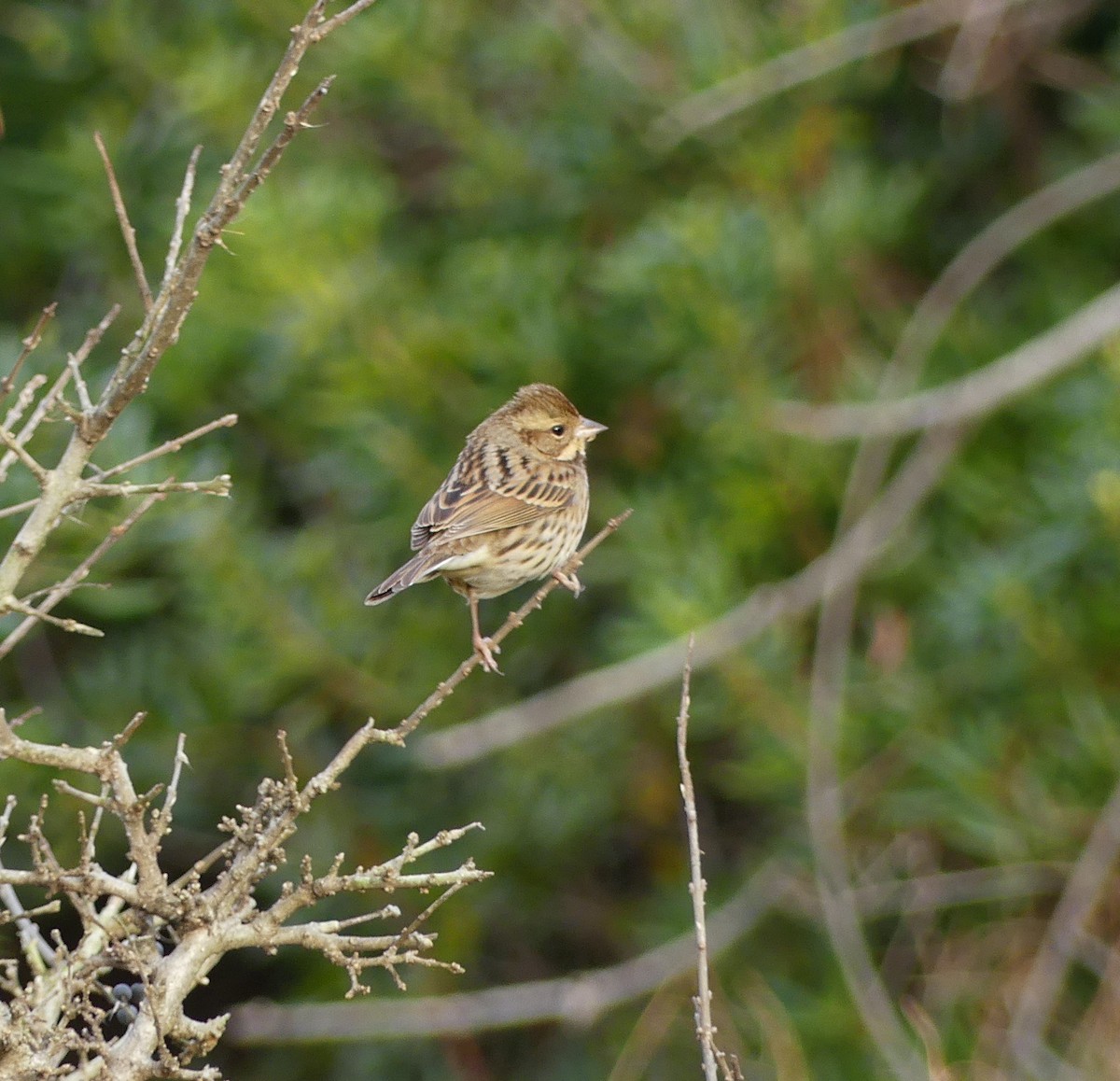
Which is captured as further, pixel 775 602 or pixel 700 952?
pixel 775 602

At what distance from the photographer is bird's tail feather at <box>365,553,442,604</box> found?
3.99m

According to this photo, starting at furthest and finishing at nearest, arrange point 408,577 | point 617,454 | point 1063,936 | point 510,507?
point 617,454 → point 1063,936 → point 510,507 → point 408,577

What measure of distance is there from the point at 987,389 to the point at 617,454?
153cm

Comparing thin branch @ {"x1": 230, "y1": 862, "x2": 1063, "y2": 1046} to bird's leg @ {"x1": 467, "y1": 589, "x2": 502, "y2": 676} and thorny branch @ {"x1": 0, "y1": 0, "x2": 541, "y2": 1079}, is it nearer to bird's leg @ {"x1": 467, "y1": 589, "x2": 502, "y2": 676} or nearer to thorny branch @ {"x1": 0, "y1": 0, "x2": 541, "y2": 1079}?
bird's leg @ {"x1": 467, "y1": 589, "x2": 502, "y2": 676}

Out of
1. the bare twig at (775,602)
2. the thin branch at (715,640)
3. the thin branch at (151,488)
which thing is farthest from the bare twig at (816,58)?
the thin branch at (151,488)

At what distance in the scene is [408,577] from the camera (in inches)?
164

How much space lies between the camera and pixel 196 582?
5.65 meters

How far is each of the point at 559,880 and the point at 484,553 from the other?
9.36ft

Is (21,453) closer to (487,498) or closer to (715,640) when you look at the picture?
(487,498)

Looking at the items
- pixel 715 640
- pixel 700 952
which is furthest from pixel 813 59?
pixel 700 952

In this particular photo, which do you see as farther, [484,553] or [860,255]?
[860,255]

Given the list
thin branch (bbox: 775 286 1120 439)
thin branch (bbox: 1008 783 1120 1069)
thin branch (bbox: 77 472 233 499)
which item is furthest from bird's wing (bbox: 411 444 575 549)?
thin branch (bbox: 77 472 233 499)

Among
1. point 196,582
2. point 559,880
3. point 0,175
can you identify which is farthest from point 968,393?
point 0,175

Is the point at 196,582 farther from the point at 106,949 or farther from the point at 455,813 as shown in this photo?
the point at 106,949
